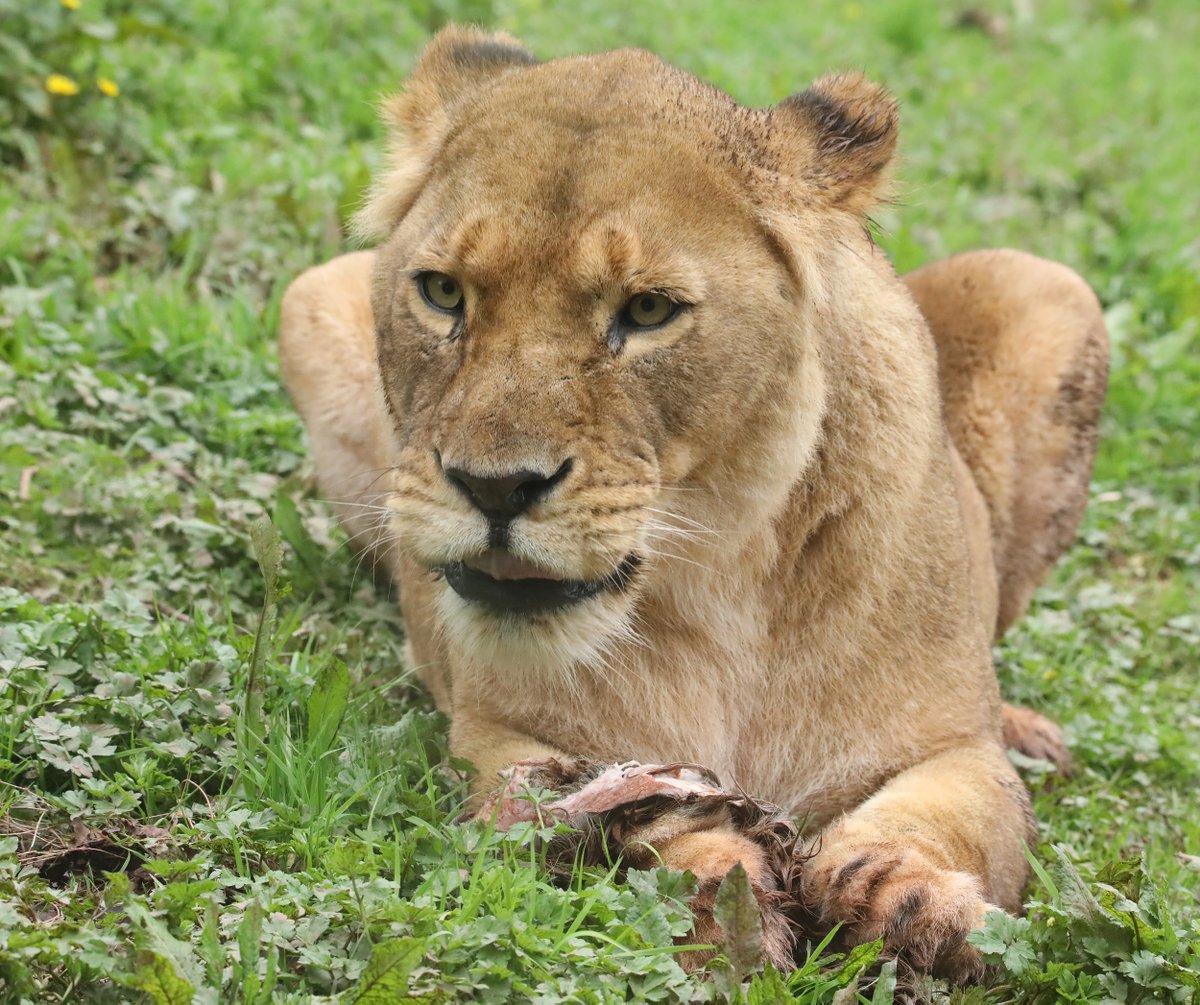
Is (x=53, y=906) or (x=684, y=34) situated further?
(x=684, y=34)

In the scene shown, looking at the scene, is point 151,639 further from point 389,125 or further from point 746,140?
point 746,140

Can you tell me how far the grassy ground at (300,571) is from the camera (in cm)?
272

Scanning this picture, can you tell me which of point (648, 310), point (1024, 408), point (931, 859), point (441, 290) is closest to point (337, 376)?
point (441, 290)

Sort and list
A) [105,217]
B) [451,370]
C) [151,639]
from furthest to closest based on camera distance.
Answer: [105,217]
[151,639]
[451,370]

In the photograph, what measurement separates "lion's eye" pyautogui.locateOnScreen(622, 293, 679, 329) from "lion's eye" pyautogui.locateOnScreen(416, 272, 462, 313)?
358 mm

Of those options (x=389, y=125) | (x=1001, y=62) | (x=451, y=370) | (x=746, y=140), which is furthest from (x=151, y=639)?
(x=1001, y=62)

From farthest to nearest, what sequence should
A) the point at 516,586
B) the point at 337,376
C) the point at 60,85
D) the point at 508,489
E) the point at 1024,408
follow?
the point at 60,85, the point at 1024,408, the point at 337,376, the point at 516,586, the point at 508,489

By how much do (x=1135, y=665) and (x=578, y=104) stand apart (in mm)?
2937

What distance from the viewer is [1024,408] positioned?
508 centimetres

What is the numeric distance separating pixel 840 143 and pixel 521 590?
117 centimetres

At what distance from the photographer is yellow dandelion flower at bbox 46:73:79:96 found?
612 cm

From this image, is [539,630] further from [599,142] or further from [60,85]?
[60,85]

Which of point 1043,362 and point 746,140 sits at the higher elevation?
point 746,140

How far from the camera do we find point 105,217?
239 inches
